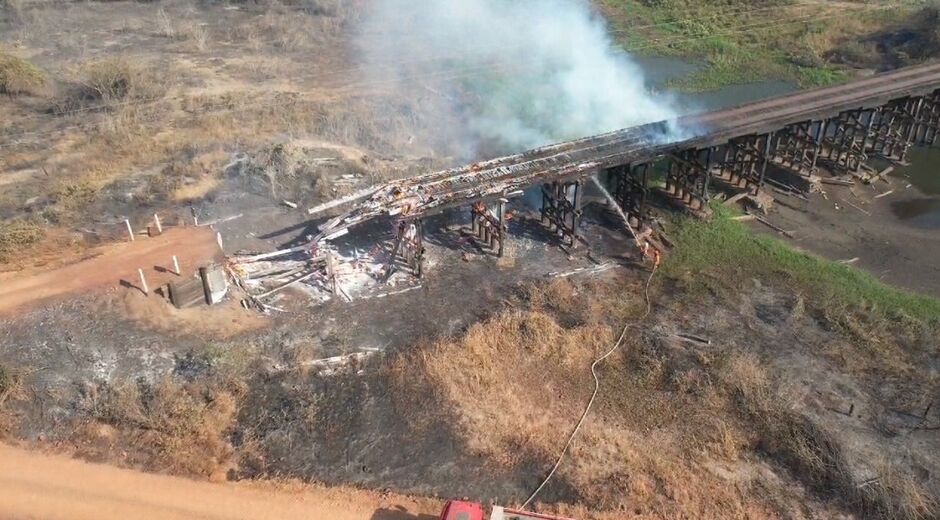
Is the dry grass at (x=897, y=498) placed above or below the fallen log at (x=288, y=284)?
below

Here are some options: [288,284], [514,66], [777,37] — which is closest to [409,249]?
[288,284]

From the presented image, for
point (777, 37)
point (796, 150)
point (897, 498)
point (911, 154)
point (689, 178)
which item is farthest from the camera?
point (777, 37)

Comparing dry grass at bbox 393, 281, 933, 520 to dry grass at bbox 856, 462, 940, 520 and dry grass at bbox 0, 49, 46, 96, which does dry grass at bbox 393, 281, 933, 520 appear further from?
dry grass at bbox 0, 49, 46, 96

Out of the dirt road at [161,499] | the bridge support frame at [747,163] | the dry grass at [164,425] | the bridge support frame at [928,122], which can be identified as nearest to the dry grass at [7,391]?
the dirt road at [161,499]

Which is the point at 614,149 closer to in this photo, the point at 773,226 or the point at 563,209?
the point at 563,209

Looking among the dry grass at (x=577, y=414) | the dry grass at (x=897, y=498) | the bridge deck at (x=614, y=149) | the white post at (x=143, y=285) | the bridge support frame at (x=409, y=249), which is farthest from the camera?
the bridge deck at (x=614, y=149)

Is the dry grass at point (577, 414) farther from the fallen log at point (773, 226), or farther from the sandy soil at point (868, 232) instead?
the sandy soil at point (868, 232)
